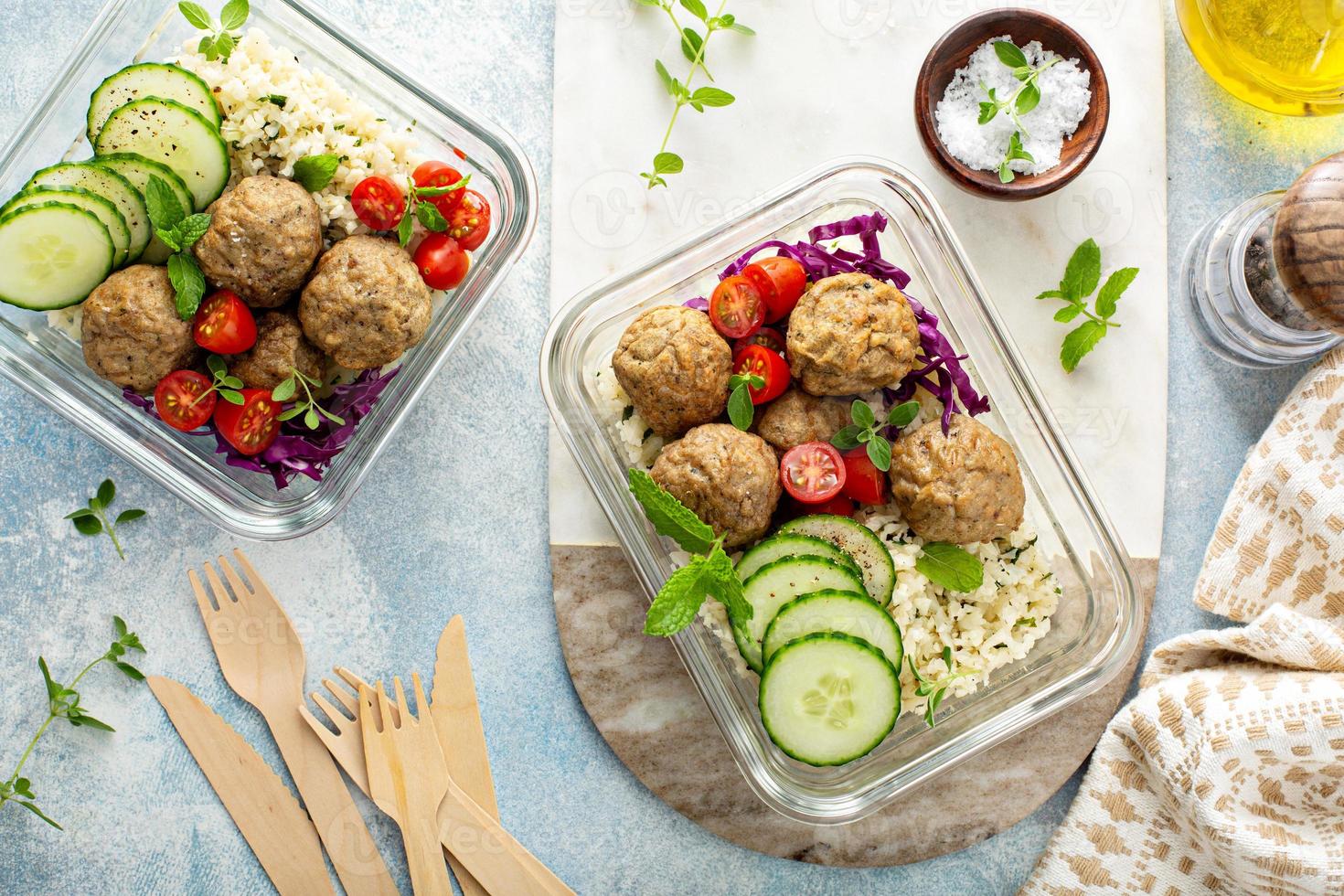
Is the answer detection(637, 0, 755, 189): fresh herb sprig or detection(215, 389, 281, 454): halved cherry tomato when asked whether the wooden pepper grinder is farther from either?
detection(215, 389, 281, 454): halved cherry tomato

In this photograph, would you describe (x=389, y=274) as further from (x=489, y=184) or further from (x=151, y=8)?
(x=151, y=8)

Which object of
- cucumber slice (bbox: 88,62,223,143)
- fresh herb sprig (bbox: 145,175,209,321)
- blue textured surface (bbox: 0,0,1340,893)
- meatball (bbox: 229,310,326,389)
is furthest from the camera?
blue textured surface (bbox: 0,0,1340,893)

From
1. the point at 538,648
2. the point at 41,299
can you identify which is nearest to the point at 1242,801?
the point at 538,648

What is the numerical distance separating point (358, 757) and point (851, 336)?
212 cm

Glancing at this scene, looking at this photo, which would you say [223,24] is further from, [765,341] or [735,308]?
[765,341]

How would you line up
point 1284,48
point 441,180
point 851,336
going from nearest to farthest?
point 851,336, point 441,180, point 1284,48

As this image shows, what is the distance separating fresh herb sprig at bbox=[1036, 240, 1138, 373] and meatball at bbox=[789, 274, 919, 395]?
0.73 m

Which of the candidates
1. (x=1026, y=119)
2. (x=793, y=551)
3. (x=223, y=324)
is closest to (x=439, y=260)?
(x=223, y=324)

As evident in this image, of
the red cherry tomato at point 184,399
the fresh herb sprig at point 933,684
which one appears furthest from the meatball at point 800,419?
the red cherry tomato at point 184,399

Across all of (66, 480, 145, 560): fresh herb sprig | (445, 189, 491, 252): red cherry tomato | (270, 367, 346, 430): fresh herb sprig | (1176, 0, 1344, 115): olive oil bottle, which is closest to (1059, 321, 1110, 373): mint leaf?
(1176, 0, 1344, 115): olive oil bottle

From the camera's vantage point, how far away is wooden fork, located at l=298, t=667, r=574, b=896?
3.22 meters

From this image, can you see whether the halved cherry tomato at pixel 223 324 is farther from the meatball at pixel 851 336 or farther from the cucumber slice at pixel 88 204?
the meatball at pixel 851 336

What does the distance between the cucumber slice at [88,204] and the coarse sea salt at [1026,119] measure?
7.98ft

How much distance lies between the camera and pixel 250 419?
9.08 ft
